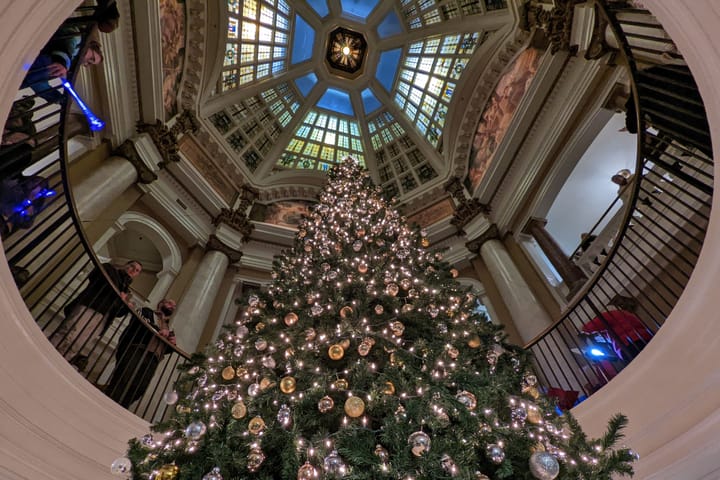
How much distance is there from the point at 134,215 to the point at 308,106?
30.0ft

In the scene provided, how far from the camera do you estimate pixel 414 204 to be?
1159 centimetres

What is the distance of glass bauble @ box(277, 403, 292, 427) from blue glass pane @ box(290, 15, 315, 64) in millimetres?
14814

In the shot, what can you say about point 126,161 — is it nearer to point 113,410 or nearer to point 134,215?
point 134,215

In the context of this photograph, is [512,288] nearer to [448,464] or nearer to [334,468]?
[448,464]

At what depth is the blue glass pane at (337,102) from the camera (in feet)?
47.9

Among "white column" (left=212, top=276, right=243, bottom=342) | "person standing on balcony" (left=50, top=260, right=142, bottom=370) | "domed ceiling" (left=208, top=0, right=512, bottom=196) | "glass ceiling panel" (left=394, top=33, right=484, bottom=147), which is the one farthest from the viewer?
"glass ceiling panel" (left=394, top=33, right=484, bottom=147)

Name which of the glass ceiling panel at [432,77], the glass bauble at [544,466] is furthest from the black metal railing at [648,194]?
the glass ceiling panel at [432,77]

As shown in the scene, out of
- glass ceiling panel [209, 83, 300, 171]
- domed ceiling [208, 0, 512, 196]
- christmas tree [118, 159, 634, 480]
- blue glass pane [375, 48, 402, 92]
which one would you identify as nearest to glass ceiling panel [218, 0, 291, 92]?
domed ceiling [208, 0, 512, 196]

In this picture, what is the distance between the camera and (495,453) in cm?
137

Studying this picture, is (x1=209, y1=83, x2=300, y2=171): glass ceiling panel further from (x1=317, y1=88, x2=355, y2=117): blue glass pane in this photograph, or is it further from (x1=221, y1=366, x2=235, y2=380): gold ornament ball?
(x1=221, y1=366, x2=235, y2=380): gold ornament ball

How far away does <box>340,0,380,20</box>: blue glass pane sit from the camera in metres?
13.0

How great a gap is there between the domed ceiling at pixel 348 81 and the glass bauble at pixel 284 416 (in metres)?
10.1

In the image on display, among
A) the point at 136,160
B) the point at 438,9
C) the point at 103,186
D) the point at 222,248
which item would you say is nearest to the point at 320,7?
the point at 438,9

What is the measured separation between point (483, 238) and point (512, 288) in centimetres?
199
